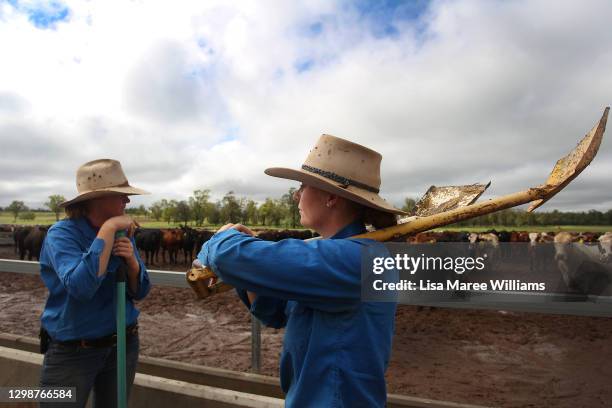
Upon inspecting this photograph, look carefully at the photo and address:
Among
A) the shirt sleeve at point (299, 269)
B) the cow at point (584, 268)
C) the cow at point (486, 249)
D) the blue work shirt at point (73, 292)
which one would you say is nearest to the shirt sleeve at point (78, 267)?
the blue work shirt at point (73, 292)

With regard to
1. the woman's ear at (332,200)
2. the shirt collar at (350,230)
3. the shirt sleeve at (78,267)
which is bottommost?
the shirt sleeve at (78,267)

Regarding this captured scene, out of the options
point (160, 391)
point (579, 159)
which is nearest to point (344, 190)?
point (579, 159)

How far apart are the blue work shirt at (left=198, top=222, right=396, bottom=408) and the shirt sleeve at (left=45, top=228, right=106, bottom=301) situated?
95cm

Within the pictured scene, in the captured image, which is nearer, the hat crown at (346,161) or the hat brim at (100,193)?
the hat crown at (346,161)

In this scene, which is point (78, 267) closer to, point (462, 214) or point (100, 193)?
point (100, 193)

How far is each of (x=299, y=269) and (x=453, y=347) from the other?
6.91m

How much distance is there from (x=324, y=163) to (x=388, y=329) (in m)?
0.63

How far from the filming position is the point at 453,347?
723cm

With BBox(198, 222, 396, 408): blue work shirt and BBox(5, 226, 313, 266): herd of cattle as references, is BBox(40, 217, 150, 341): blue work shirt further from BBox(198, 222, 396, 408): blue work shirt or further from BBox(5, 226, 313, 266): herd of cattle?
BBox(5, 226, 313, 266): herd of cattle

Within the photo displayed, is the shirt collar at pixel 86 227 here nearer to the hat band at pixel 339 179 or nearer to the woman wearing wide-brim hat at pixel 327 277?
the woman wearing wide-brim hat at pixel 327 277

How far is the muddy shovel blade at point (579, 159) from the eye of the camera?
1.36 metres

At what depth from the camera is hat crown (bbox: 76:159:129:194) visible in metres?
2.41

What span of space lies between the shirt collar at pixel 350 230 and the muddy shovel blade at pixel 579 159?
0.64m

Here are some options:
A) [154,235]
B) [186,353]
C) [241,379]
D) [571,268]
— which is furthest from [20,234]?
[571,268]
